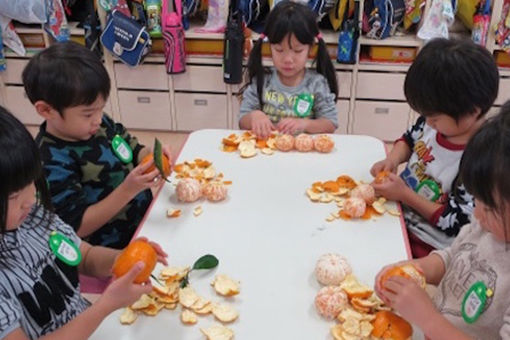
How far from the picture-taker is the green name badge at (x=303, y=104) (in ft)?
5.97

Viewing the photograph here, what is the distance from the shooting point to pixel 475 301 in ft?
2.87

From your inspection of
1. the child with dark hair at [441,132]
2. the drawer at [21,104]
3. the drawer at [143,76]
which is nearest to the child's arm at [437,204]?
the child with dark hair at [441,132]

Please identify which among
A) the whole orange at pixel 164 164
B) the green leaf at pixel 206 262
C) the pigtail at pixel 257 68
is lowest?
the green leaf at pixel 206 262

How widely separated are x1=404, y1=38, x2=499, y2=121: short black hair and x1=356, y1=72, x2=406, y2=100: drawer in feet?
5.77

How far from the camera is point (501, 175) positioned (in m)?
0.76

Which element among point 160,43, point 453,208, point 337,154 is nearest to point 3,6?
point 160,43

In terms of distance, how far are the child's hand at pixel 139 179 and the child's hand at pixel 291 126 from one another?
22.0 inches

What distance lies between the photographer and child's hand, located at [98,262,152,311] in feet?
2.76

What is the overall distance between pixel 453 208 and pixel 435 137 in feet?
0.74

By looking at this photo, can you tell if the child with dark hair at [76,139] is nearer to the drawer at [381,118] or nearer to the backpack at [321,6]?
the backpack at [321,6]

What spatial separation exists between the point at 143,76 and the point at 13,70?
2.97 ft

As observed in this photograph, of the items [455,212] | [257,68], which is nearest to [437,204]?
[455,212]

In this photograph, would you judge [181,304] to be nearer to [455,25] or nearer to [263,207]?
[263,207]

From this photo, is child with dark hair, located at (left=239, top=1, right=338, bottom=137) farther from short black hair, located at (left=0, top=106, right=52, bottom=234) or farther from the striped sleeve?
short black hair, located at (left=0, top=106, right=52, bottom=234)
